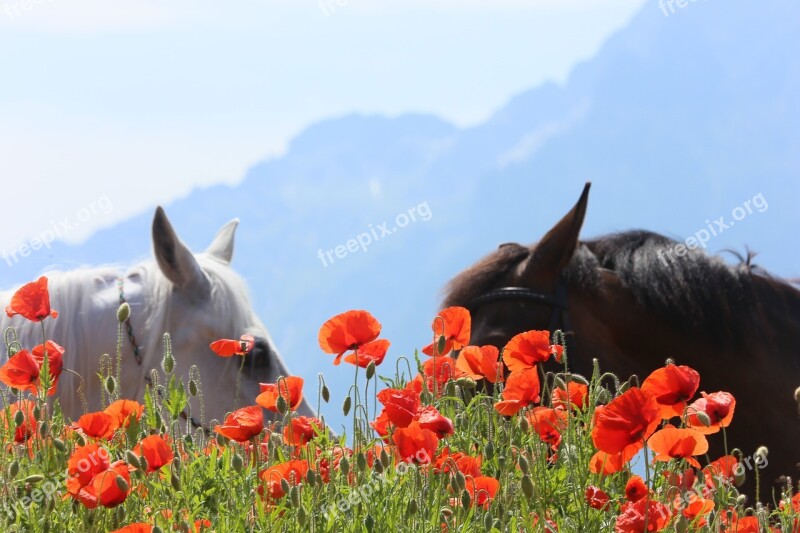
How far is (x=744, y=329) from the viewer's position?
178 inches

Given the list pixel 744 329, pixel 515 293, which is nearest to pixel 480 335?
pixel 515 293

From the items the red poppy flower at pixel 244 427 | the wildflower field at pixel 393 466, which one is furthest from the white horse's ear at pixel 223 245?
the red poppy flower at pixel 244 427

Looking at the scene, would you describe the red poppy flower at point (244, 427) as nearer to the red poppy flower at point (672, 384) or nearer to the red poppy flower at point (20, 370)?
the red poppy flower at point (20, 370)

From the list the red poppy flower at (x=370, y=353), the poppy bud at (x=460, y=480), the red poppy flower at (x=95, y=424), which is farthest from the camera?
the red poppy flower at (x=370, y=353)

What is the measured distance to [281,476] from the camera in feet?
6.32

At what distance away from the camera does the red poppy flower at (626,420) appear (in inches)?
70.7

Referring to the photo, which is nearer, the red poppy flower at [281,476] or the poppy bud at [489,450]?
the red poppy flower at [281,476]

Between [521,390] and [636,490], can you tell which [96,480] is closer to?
[521,390]

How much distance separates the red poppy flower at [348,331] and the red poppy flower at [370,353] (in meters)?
0.11

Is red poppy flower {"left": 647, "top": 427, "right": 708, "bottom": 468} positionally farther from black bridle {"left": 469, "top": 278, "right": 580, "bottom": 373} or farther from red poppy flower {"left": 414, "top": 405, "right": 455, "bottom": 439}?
black bridle {"left": 469, "top": 278, "right": 580, "bottom": 373}

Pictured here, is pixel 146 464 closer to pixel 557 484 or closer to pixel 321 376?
pixel 321 376

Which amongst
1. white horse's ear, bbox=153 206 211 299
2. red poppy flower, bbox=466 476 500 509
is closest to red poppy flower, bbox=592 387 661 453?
red poppy flower, bbox=466 476 500 509

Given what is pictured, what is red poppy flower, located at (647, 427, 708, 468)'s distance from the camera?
1977mm

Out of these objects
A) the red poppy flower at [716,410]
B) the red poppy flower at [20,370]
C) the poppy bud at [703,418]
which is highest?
the red poppy flower at [20,370]
